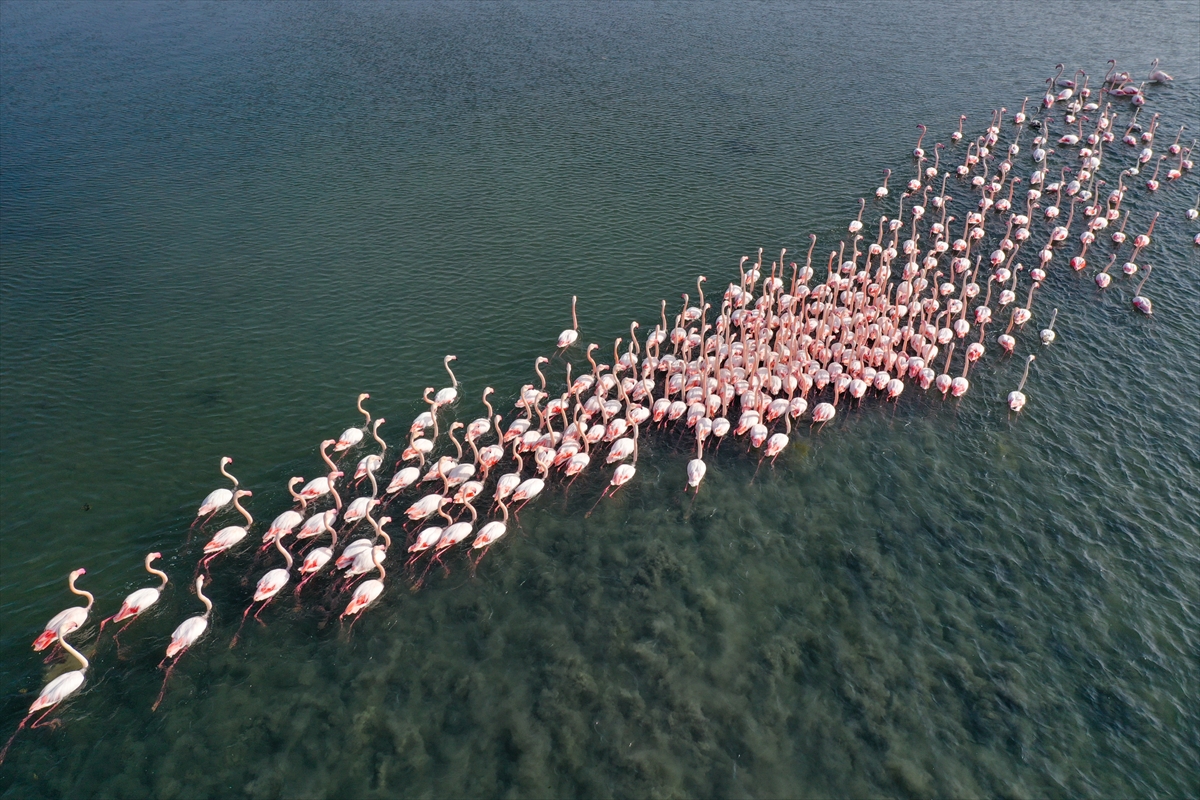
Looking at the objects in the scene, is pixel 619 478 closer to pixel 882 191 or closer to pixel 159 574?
pixel 159 574

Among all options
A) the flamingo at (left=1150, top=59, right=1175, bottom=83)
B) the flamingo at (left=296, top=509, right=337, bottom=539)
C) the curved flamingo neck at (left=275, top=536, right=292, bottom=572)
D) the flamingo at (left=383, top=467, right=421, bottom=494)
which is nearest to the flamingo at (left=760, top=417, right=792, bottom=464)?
the flamingo at (left=383, top=467, right=421, bottom=494)

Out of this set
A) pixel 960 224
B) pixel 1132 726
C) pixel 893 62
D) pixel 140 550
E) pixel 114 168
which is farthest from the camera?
pixel 893 62

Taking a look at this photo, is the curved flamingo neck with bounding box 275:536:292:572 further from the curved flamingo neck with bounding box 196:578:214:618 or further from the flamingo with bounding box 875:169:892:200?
the flamingo with bounding box 875:169:892:200

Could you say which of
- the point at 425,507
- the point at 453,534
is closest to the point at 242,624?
the point at 425,507

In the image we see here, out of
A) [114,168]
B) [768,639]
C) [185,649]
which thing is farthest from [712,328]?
[114,168]

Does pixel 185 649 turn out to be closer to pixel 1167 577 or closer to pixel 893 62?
pixel 1167 577

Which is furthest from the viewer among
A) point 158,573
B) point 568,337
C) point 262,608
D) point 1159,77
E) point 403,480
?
point 1159,77
